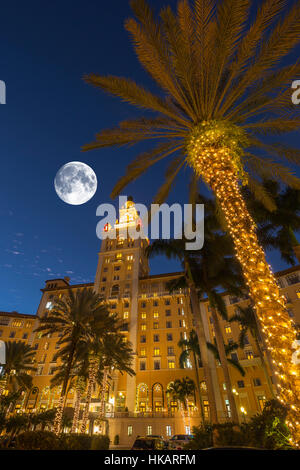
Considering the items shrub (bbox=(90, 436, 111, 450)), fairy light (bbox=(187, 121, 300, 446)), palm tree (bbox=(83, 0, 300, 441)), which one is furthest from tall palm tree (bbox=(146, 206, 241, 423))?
shrub (bbox=(90, 436, 111, 450))

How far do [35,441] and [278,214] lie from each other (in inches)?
732

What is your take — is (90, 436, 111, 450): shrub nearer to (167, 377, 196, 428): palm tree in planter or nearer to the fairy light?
the fairy light

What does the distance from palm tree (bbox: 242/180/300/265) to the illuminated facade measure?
53.7 ft

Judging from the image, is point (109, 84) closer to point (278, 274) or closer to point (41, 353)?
point (278, 274)

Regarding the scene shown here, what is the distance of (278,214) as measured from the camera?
1642 cm

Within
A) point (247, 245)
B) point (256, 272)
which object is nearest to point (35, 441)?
point (256, 272)

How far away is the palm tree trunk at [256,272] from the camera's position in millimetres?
5355

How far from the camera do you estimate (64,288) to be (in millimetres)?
64000

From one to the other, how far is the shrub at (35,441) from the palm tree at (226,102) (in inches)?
447

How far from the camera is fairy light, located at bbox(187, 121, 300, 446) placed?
5.41 meters

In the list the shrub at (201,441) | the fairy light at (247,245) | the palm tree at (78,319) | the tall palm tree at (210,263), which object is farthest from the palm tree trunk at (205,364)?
the fairy light at (247,245)

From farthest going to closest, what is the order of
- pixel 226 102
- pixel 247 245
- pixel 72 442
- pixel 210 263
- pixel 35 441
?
pixel 210 263 < pixel 72 442 < pixel 35 441 < pixel 226 102 < pixel 247 245

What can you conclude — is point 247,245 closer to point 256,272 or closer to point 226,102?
point 256,272

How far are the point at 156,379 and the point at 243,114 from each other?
48581mm
